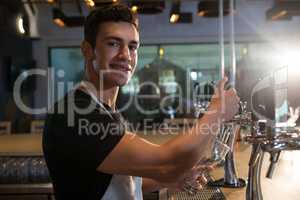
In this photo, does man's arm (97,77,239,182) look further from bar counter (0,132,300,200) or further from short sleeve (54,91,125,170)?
bar counter (0,132,300,200)

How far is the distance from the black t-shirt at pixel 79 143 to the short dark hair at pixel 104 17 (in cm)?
13

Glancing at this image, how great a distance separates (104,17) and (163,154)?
0.31 m

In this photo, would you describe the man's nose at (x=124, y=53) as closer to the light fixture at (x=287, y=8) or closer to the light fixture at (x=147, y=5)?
the light fixture at (x=147, y=5)

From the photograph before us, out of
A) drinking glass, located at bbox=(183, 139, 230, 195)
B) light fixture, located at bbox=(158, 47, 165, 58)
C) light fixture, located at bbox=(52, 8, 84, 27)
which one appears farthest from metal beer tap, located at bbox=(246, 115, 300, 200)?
light fixture, located at bbox=(158, 47, 165, 58)

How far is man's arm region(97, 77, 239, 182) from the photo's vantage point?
2.34 feet

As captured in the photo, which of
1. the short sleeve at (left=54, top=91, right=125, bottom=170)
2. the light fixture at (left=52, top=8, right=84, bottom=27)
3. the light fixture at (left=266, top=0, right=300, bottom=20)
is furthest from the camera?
the light fixture at (left=52, top=8, right=84, bottom=27)

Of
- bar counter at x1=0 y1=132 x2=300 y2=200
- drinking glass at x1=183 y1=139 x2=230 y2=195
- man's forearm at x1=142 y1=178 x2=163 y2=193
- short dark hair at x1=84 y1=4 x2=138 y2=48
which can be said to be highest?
short dark hair at x1=84 y1=4 x2=138 y2=48

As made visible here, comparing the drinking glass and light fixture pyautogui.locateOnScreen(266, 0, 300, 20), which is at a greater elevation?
light fixture pyautogui.locateOnScreen(266, 0, 300, 20)

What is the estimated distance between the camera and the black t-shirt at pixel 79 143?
28.1 inches

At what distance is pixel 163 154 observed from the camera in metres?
0.73

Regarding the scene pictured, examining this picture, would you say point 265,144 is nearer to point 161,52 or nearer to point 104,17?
point 104,17

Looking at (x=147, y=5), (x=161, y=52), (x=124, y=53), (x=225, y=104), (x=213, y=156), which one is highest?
(x=147, y=5)

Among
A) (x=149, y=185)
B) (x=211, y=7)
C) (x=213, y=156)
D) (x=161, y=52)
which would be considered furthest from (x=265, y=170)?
(x=161, y=52)

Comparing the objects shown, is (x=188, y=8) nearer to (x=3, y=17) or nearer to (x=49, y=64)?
(x=49, y=64)
